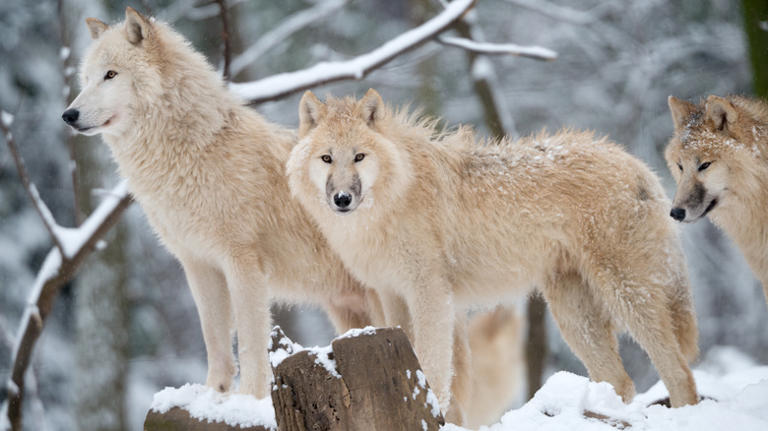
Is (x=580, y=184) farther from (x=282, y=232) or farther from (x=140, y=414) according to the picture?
(x=140, y=414)

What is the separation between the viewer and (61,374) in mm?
12570

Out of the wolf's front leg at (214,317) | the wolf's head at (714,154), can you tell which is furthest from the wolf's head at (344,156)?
the wolf's head at (714,154)

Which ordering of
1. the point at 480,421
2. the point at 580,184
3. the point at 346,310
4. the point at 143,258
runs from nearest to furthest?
the point at 580,184 → the point at 346,310 → the point at 480,421 → the point at 143,258

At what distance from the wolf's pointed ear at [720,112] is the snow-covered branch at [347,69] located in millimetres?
2952

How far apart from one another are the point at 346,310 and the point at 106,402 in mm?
4888

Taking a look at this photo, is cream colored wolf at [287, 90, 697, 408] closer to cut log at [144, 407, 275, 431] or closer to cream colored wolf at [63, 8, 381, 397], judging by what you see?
cream colored wolf at [63, 8, 381, 397]

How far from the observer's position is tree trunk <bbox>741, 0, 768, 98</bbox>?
270 inches

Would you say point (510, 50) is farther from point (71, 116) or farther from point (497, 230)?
point (71, 116)

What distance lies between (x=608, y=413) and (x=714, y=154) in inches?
66.4

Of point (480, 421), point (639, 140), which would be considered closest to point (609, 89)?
point (639, 140)

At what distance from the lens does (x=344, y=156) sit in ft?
13.9

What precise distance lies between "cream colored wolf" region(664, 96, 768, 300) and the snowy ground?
92 centimetres

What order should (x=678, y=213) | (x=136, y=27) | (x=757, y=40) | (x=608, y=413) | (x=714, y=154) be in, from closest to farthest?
(x=608, y=413) < (x=678, y=213) < (x=714, y=154) < (x=136, y=27) < (x=757, y=40)

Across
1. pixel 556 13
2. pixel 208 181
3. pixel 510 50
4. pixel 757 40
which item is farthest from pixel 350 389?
pixel 556 13
